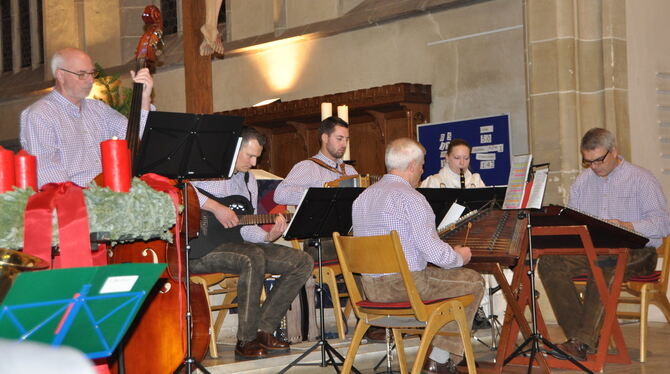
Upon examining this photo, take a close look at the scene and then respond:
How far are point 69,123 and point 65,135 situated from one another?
73mm

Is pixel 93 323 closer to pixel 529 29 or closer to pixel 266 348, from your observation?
pixel 266 348

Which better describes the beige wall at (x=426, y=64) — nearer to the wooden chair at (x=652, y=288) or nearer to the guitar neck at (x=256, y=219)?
the wooden chair at (x=652, y=288)

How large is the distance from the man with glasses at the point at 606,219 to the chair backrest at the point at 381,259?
5.79 feet

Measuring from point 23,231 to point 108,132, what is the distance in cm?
197

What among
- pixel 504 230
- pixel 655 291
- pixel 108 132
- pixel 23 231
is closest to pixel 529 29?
pixel 655 291

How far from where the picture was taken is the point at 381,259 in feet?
15.1

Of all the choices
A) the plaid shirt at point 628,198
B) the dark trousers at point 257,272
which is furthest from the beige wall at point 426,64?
the dark trousers at point 257,272

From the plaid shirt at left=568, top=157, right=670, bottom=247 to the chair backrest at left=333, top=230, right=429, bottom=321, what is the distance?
2.36 metres

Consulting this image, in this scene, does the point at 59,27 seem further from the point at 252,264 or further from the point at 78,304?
the point at 78,304

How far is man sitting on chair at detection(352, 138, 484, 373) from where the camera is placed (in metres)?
4.86

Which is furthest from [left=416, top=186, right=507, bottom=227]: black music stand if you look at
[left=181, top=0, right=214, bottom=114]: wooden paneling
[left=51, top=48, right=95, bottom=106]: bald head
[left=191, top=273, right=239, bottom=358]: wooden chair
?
[left=181, top=0, right=214, bottom=114]: wooden paneling

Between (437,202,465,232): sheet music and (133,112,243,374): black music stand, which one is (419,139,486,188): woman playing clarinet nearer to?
(437,202,465,232): sheet music

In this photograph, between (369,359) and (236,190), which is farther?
(369,359)

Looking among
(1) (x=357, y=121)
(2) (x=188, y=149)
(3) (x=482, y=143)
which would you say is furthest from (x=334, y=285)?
(1) (x=357, y=121)
